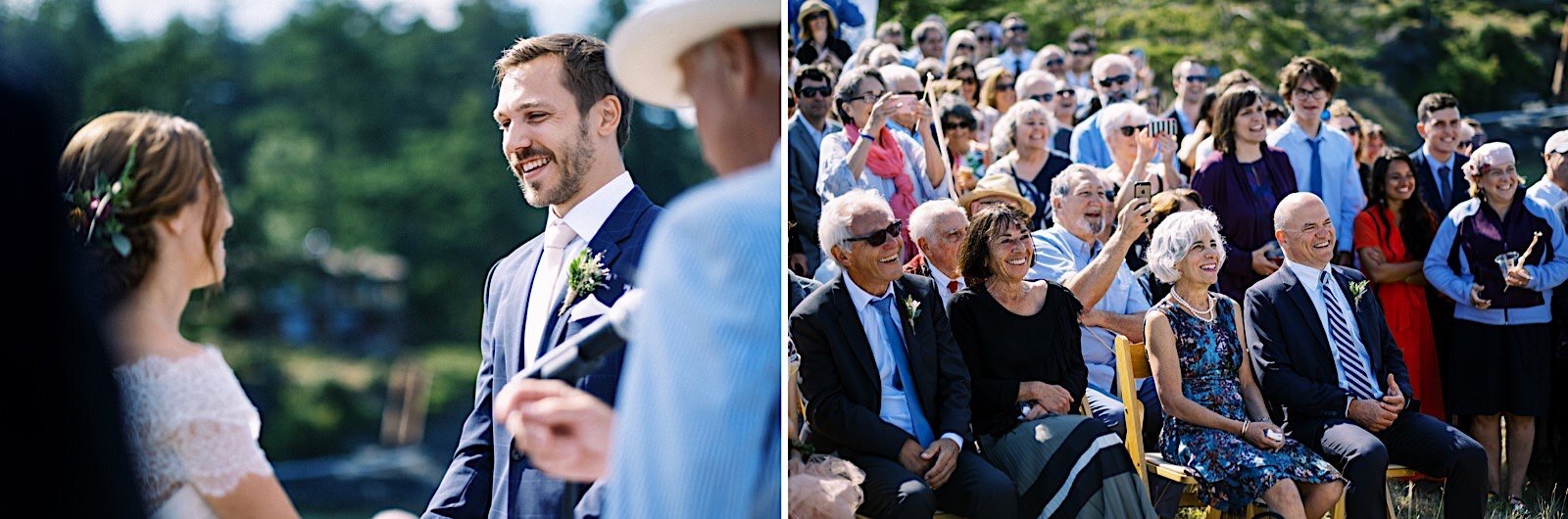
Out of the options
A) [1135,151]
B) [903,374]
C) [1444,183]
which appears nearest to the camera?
[903,374]

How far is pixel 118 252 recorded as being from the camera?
7.68 ft

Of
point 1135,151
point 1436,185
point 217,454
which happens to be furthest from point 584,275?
point 1436,185

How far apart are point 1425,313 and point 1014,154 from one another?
162 centimetres

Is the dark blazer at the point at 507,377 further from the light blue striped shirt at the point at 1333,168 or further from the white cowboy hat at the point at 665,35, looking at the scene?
the light blue striped shirt at the point at 1333,168

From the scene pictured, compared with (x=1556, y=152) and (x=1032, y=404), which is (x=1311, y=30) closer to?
(x=1556, y=152)

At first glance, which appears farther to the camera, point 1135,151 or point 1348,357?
point 1135,151

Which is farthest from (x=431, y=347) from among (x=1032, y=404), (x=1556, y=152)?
(x=1556, y=152)

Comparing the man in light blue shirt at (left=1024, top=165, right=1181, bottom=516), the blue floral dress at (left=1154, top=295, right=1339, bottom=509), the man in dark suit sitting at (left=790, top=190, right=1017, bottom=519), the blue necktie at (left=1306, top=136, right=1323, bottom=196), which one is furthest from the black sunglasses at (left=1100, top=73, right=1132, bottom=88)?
the man in dark suit sitting at (left=790, top=190, right=1017, bottom=519)

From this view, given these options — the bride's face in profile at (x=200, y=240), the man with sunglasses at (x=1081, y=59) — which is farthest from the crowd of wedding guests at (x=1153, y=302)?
the man with sunglasses at (x=1081, y=59)

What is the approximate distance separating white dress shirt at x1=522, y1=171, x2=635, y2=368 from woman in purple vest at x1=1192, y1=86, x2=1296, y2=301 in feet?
10.5

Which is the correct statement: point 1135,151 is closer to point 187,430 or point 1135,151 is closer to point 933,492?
point 933,492

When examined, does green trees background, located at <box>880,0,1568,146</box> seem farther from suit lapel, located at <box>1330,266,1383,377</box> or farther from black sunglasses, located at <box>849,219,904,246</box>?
black sunglasses, located at <box>849,219,904,246</box>

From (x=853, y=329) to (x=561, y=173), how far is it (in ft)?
4.38

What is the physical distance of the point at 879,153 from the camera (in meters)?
5.13
